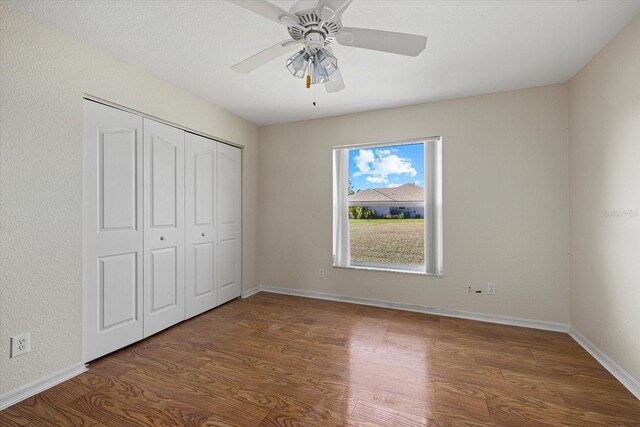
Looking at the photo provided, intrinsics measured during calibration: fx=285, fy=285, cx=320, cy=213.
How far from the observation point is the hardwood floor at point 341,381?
5.31 ft

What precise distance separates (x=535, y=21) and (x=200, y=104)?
298cm

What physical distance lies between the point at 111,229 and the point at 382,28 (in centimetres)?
253

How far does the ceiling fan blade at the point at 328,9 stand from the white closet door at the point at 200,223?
222 centimetres

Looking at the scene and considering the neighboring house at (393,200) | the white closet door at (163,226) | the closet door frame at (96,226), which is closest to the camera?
the closet door frame at (96,226)

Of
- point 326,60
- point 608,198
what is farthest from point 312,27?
point 608,198

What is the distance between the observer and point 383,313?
127 inches

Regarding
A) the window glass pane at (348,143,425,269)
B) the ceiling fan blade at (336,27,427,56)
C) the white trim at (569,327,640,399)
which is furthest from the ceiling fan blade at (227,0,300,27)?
the white trim at (569,327,640,399)

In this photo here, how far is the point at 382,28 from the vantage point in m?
1.91

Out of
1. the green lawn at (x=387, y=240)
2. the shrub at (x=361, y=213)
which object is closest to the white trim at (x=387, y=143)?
the shrub at (x=361, y=213)

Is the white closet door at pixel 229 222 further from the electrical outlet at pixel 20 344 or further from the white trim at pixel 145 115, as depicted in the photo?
the electrical outlet at pixel 20 344

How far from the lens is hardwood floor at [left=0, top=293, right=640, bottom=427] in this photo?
5.31ft

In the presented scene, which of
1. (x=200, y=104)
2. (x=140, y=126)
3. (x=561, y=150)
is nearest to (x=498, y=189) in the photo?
(x=561, y=150)

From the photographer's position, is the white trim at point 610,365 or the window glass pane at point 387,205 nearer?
the white trim at point 610,365

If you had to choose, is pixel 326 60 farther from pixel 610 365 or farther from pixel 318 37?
pixel 610 365
